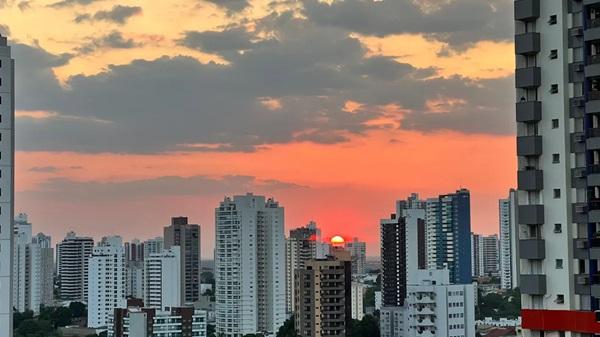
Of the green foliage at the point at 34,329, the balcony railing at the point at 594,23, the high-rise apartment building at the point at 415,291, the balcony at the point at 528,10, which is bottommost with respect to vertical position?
the green foliage at the point at 34,329

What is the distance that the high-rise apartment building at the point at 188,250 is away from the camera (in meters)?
53.8

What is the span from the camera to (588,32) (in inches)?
331

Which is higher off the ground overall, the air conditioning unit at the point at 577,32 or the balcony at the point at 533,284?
the air conditioning unit at the point at 577,32

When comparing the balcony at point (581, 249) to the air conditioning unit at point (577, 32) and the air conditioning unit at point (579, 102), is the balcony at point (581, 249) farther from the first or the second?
the air conditioning unit at point (577, 32)

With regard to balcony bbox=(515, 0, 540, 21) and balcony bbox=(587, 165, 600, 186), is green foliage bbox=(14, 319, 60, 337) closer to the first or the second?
balcony bbox=(515, 0, 540, 21)

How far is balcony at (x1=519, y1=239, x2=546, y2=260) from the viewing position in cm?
870

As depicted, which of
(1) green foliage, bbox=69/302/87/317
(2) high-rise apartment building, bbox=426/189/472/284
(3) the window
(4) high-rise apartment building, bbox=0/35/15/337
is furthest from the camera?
(2) high-rise apartment building, bbox=426/189/472/284

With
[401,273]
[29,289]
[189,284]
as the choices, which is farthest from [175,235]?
[401,273]

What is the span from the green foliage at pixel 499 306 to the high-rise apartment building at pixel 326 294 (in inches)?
644

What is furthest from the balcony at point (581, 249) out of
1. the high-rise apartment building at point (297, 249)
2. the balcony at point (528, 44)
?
the high-rise apartment building at point (297, 249)

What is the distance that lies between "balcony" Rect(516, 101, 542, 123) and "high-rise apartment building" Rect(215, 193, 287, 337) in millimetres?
31318

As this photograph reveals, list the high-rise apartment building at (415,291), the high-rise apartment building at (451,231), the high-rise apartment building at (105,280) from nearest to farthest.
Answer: the high-rise apartment building at (415,291)
the high-rise apartment building at (105,280)
the high-rise apartment building at (451,231)

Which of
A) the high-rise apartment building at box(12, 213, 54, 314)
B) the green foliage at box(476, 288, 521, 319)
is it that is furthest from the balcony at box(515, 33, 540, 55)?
the high-rise apartment building at box(12, 213, 54, 314)

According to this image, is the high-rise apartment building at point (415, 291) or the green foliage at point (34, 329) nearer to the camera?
the high-rise apartment building at point (415, 291)
